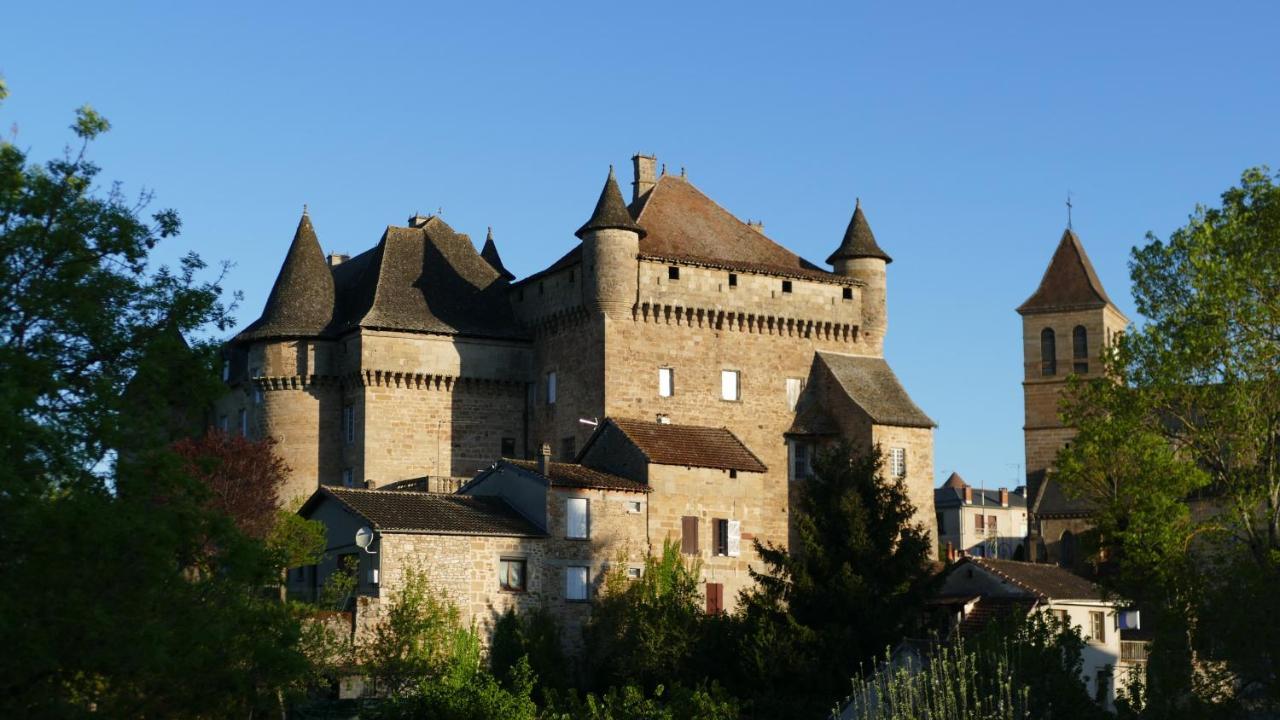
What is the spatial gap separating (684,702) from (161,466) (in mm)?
19598

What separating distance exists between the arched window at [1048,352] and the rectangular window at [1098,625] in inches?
1289

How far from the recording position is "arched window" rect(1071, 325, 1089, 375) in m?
81.4

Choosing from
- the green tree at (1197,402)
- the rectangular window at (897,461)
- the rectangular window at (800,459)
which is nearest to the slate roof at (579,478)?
the rectangular window at (800,459)

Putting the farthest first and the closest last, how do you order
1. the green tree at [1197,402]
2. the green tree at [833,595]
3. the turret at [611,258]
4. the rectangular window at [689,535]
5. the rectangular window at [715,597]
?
the turret at [611,258] → the rectangular window at [715,597] → the rectangular window at [689,535] → the green tree at [833,595] → the green tree at [1197,402]

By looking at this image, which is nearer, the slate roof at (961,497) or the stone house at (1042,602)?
the stone house at (1042,602)

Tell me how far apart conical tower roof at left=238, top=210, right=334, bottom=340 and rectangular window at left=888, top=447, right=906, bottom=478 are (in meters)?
18.6

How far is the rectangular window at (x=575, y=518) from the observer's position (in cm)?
4778

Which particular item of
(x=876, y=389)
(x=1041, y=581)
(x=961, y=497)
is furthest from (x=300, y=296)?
(x=961, y=497)

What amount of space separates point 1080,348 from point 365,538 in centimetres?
4611

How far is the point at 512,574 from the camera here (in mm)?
46531

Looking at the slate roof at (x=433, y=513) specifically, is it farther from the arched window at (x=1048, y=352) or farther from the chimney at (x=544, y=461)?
the arched window at (x=1048, y=352)

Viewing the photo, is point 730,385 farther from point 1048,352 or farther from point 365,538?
point 1048,352

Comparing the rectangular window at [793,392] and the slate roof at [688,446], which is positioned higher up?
the rectangular window at [793,392]

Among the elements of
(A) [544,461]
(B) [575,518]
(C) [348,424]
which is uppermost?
(C) [348,424]
